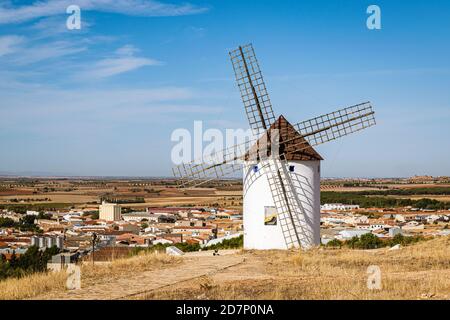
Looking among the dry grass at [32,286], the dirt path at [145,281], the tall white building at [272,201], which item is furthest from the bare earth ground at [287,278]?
the tall white building at [272,201]

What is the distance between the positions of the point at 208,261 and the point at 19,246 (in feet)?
138

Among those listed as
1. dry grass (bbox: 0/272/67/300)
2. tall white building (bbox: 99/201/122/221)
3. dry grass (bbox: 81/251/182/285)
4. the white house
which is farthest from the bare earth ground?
the white house

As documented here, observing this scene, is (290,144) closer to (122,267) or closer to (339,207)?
(122,267)

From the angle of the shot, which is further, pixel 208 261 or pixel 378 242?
pixel 378 242

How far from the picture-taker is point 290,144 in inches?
676

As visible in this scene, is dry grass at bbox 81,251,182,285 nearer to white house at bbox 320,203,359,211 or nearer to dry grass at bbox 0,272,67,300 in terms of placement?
dry grass at bbox 0,272,67,300

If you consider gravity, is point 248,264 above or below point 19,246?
above

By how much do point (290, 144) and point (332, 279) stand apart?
23.1ft

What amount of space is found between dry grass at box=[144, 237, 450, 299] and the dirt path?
0.49 metres
